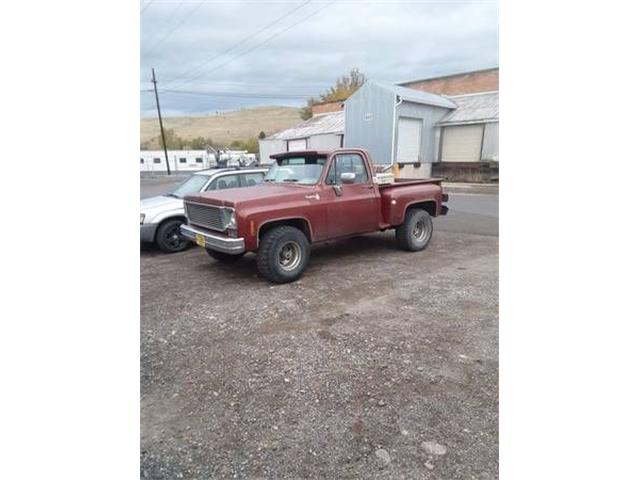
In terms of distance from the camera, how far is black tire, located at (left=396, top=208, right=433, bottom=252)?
663 cm

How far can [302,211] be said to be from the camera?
5191 mm

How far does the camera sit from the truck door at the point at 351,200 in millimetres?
5605

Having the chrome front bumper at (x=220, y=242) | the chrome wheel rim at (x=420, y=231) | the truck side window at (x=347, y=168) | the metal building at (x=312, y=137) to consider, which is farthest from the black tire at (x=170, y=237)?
the metal building at (x=312, y=137)

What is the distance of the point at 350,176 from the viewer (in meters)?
5.51

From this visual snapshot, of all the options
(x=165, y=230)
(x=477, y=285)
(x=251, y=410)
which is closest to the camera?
(x=251, y=410)

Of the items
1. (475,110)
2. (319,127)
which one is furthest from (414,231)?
(319,127)

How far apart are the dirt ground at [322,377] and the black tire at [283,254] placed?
179mm

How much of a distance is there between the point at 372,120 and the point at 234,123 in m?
87.8

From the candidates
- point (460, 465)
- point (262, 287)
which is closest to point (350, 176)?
point (262, 287)

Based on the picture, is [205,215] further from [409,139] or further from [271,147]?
[271,147]

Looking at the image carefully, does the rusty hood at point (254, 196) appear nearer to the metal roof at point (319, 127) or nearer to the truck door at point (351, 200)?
the truck door at point (351, 200)
